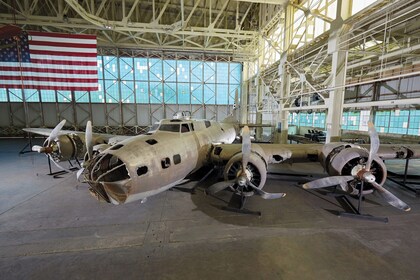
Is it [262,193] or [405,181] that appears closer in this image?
[262,193]

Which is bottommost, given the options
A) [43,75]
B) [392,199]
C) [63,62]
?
[392,199]

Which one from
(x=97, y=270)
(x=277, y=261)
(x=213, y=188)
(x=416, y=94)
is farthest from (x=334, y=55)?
(x=97, y=270)

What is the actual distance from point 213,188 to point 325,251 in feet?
12.6

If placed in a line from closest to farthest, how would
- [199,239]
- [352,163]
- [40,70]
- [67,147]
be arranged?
[199,239] → [352,163] → [67,147] → [40,70]

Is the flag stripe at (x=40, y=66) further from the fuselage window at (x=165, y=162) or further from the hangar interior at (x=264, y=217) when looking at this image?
the fuselage window at (x=165, y=162)

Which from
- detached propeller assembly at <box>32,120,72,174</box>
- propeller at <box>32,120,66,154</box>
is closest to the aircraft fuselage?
detached propeller assembly at <box>32,120,72,174</box>

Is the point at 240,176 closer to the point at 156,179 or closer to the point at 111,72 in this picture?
the point at 156,179

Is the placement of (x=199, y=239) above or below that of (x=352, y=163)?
below

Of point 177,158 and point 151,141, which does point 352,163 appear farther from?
point 151,141

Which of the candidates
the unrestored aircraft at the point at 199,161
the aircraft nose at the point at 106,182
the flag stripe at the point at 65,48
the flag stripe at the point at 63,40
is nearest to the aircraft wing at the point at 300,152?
the unrestored aircraft at the point at 199,161

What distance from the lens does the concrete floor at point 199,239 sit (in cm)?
459

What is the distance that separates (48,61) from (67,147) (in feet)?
33.8

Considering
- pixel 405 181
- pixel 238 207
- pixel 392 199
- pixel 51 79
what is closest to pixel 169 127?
pixel 238 207

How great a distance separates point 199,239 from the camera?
5.76m
